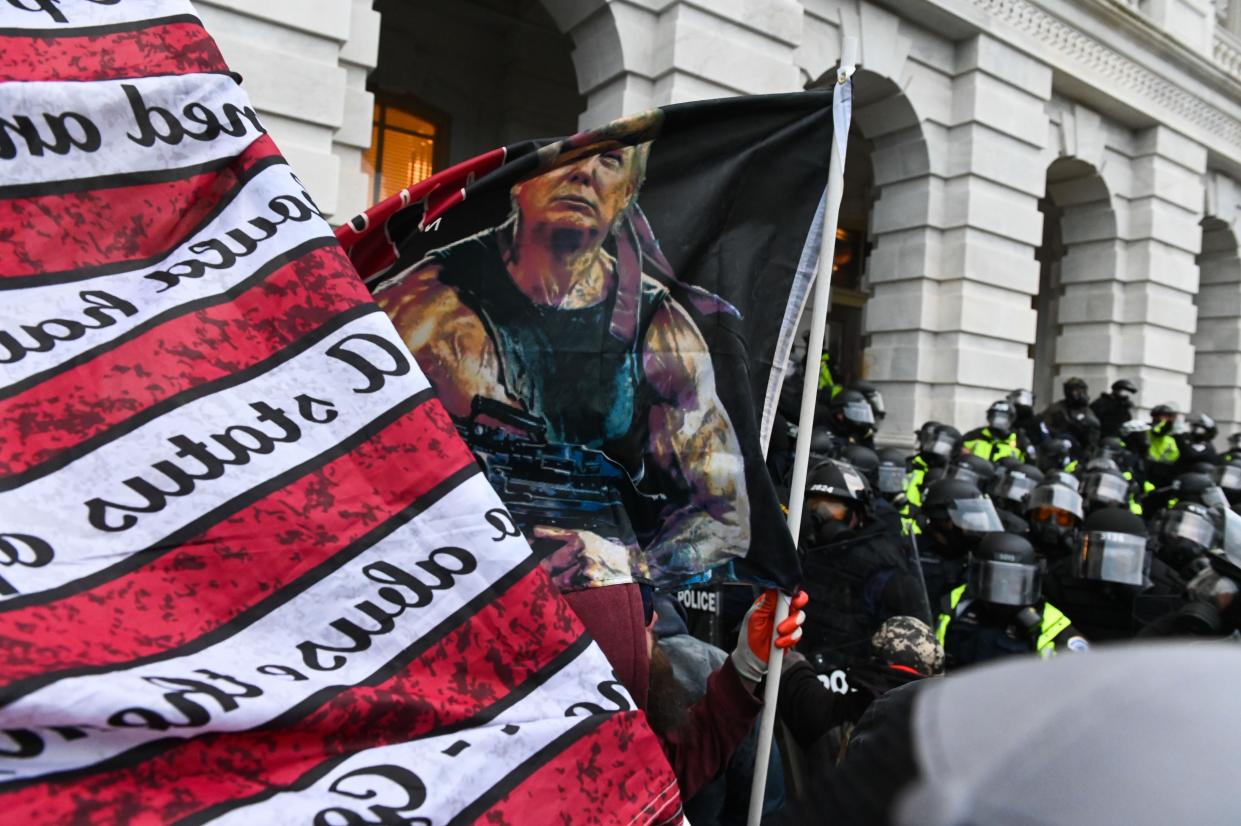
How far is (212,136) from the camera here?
164cm

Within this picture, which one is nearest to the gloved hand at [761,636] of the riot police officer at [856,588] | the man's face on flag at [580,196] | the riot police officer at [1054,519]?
the man's face on flag at [580,196]

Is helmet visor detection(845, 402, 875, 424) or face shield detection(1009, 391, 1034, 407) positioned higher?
face shield detection(1009, 391, 1034, 407)

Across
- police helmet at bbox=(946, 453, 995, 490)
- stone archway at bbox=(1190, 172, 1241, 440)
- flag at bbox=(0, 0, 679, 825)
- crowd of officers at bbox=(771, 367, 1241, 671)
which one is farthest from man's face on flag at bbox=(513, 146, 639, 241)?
stone archway at bbox=(1190, 172, 1241, 440)

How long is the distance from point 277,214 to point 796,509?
1284 mm

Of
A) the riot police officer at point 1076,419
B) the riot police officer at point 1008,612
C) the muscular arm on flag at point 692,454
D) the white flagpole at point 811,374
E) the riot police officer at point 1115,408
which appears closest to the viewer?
the white flagpole at point 811,374

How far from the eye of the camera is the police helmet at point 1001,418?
9289 millimetres

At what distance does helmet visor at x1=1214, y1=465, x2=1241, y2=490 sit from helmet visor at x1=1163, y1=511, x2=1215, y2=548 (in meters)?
3.35

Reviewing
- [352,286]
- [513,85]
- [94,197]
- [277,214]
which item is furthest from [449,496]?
[513,85]

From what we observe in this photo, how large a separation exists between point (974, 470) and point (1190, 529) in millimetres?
1694

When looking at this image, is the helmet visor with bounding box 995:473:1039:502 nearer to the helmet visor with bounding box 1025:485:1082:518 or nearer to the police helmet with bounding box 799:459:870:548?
the helmet visor with bounding box 1025:485:1082:518

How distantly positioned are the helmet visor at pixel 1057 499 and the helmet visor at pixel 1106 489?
1075 millimetres

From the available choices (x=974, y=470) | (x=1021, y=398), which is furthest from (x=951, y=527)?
(x=1021, y=398)

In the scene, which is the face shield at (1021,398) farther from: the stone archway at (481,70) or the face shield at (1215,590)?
the face shield at (1215,590)

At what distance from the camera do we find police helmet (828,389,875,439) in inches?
311
